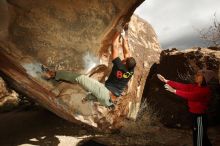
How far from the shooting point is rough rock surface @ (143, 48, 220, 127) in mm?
10445

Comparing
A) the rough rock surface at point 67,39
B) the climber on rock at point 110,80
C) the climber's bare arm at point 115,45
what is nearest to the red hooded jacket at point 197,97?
the climber on rock at point 110,80

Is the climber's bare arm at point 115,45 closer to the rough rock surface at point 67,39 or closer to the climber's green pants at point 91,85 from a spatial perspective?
the rough rock surface at point 67,39

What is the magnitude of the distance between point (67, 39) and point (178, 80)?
563 centimetres

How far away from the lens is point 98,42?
24.0 ft

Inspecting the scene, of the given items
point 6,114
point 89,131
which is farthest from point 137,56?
point 6,114

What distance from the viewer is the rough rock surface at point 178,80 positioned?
34.3ft

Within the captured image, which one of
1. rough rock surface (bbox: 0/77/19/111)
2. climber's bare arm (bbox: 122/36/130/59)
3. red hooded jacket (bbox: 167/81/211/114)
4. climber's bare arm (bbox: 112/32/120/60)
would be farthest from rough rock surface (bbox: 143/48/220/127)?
rough rock surface (bbox: 0/77/19/111)

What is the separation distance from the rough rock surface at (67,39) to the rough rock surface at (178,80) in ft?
13.0

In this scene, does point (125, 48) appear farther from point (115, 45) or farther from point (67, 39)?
point (67, 39)

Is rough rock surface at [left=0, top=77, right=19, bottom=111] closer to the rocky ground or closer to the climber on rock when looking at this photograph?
the rocky ground

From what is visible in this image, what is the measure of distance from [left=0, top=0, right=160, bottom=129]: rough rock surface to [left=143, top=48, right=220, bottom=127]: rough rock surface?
3.97 m

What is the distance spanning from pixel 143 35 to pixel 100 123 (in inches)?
256

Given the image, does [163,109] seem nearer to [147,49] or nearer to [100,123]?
[147,49]

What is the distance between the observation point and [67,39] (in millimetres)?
7141
